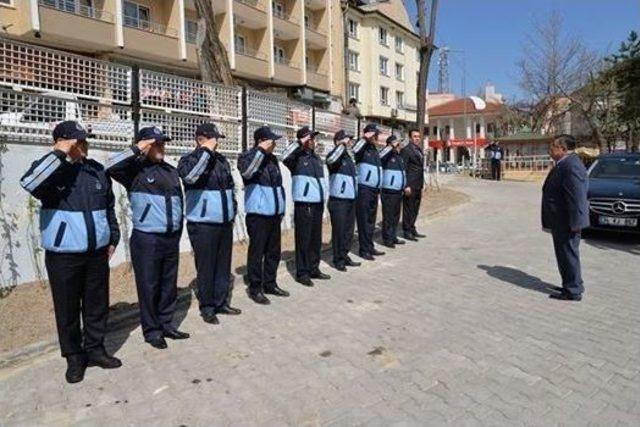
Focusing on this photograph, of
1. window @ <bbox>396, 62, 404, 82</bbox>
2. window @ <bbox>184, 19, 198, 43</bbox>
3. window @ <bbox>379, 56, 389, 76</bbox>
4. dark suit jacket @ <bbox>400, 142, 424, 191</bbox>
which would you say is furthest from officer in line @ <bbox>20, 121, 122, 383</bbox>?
window @ <bbox>396, 62, 404, 82</bbox>

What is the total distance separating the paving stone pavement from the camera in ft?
11.8

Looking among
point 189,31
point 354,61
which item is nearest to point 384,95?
point 354,61

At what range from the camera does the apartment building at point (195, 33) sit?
20.0 meters

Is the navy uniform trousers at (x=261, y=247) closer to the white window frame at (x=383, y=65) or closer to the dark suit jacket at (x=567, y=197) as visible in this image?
the dark suit jacket at (x=567, y=197)

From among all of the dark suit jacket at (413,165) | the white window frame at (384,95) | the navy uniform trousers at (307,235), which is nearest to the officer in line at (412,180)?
the dark suit jacket at (413,165)

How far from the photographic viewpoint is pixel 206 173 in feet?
17.1

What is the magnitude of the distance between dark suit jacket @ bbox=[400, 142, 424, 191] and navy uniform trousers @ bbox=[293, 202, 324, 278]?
321 cm

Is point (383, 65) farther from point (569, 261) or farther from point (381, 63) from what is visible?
point (569, 261)

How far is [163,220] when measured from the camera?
15.4 ft

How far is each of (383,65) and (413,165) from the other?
1568 inches

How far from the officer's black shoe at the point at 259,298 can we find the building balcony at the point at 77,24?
17.5m

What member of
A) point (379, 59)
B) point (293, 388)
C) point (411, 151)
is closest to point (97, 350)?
point (293, 388)

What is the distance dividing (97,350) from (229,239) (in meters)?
1.63

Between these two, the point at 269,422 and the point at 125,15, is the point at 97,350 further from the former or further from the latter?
the point at 125,15
